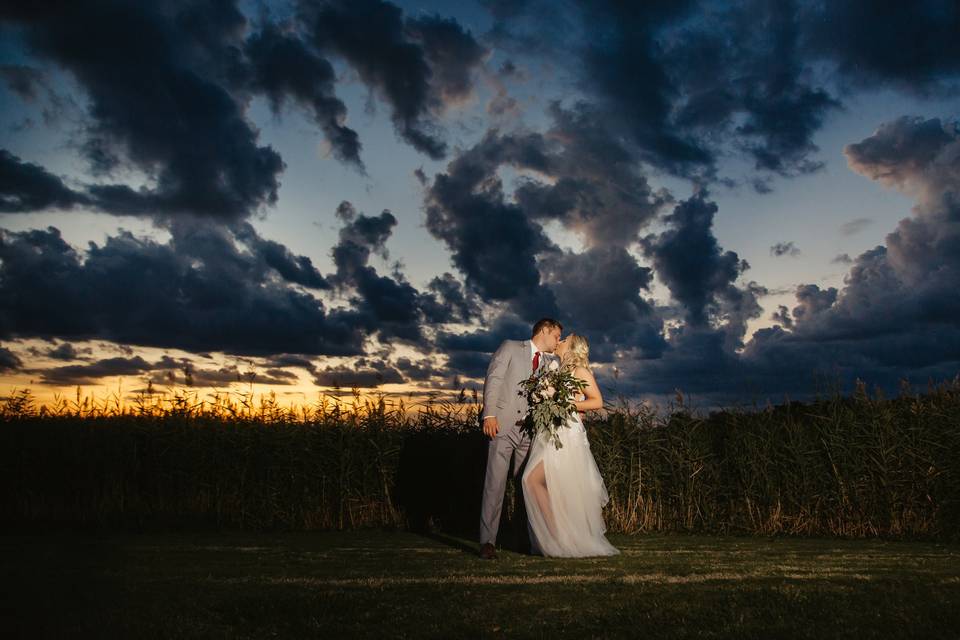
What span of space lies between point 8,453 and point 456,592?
13.3m

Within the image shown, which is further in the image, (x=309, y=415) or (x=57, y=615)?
(x=309, y=415)

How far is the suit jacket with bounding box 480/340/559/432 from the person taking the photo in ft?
32.6

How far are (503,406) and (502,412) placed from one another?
0.25 feet

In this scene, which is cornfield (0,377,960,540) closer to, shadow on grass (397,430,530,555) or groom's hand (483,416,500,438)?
shadow on grass (397,430,530,555)

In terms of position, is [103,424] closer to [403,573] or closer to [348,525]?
[348,525]

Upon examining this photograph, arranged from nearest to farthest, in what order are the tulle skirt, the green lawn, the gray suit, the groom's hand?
the green lawn < the groom's hand < the gray suit < the tulle skirt

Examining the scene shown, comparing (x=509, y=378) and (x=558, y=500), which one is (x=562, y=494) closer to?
(x=558, y=500)

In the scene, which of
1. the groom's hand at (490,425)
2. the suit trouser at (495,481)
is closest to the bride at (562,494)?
the suit trouser at (495,481)

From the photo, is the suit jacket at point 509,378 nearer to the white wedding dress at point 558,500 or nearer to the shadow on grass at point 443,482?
the white wedding dress at point 558,500

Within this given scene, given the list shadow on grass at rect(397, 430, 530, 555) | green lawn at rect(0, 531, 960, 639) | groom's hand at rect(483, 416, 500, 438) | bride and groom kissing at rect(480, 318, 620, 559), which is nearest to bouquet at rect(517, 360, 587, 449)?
bride and groom kissing at rect(480, 318, 620, 559)

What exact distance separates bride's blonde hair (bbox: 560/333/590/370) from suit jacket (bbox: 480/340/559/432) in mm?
559

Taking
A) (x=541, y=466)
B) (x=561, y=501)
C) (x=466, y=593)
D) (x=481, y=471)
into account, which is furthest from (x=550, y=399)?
(x=481, y=471)

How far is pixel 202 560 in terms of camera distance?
10188mm

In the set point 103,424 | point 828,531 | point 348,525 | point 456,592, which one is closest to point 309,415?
point 348,525
